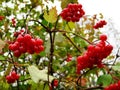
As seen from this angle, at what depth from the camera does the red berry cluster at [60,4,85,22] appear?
2.20 meters

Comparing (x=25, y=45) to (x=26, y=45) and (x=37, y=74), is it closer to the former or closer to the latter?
(x=26, y=45)

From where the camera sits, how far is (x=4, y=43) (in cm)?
180

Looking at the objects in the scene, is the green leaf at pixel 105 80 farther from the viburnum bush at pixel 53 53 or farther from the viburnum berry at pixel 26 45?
the viburnum berry at pixel 26 45

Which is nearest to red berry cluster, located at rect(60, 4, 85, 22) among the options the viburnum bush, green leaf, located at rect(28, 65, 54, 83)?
the viburnum bush

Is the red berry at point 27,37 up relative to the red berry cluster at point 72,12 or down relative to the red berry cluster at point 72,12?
down

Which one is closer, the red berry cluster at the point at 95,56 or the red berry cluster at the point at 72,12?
the red berry cluster at the point at 95,56

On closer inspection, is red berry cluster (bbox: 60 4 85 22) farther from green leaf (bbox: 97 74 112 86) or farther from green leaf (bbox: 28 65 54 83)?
green leaf (bbox: 28 65 54 83)

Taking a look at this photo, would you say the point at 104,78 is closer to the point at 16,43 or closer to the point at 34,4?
the point at 16,43

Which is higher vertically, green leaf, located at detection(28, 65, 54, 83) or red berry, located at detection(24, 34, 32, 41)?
red berry, located at detection(24, 34, 32, 41)

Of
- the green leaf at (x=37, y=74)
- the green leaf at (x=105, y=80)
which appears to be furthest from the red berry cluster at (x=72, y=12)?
the green leaf at (x=37, y=74)

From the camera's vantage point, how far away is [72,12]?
7.34ft

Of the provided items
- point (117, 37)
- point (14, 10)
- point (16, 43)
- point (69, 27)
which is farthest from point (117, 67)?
point (117, 37)

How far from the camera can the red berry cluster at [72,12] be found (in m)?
2.20

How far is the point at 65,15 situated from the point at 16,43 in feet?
1.95
